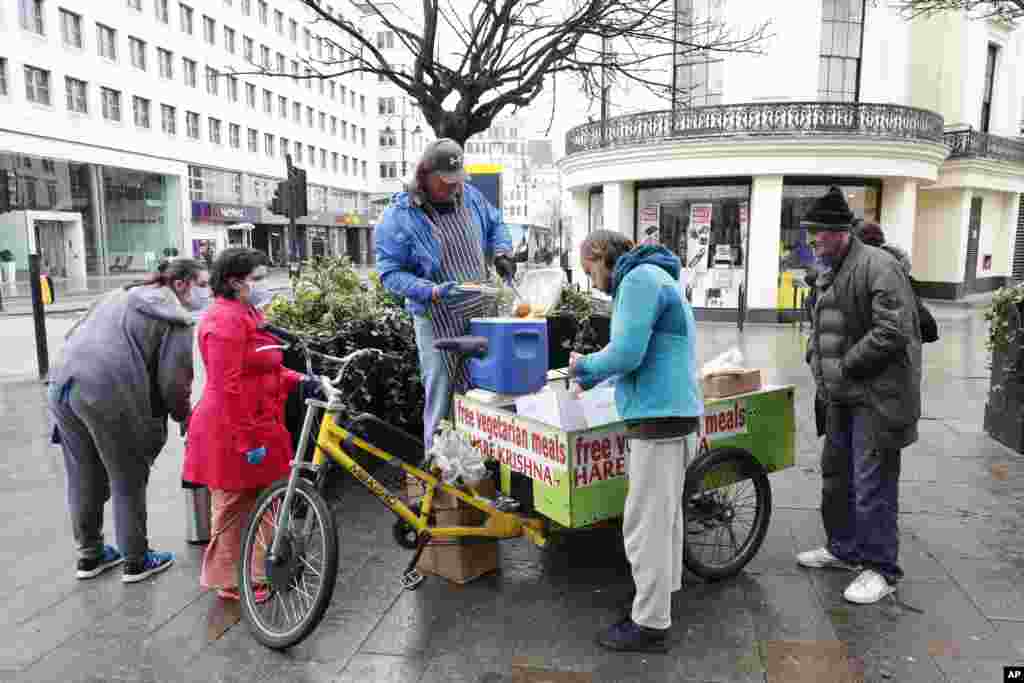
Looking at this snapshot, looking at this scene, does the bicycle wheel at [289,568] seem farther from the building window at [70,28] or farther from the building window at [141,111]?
the building window at [141,111]

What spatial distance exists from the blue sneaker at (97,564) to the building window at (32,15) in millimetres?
36193

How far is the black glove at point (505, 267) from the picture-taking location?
4324mm

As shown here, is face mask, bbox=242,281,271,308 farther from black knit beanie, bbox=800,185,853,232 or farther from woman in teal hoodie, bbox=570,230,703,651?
black knit beanie, bbox=800,185,853,232

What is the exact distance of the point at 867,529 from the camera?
3.72 metres

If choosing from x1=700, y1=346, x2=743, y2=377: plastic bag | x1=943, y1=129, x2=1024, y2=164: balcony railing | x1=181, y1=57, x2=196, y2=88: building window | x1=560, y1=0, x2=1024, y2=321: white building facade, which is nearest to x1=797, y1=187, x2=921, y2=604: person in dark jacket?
x1=700, y1=346, x2=743, y2=377: plastic bag

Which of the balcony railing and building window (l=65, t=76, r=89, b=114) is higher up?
building window (l=65, t=76, r=89, b=114)

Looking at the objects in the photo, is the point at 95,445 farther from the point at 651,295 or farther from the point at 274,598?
the point at 651,295

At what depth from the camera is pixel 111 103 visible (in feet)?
122

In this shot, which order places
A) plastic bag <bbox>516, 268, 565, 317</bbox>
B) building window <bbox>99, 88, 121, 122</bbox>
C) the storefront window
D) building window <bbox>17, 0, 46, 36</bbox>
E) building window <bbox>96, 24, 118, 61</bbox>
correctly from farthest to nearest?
building window <bbox>99, 88, 121, 122</bbox>, building window <bbox>96, 24, 118, 61</bbox>, building window <bbox>17, 0, 46, 36</bbox>, the storefront window, plastic bag <bbox>516, 268, 565, 317</bbox>

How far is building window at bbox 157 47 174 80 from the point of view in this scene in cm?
4078

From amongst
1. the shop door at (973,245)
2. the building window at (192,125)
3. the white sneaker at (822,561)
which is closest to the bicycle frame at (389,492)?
the white sneaker at (822,561)

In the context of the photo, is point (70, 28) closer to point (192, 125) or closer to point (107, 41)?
point (107, 41)

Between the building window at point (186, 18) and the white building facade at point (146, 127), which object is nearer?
the white building facade at point (146, 127)

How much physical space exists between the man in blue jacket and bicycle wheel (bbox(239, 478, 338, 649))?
108cm
